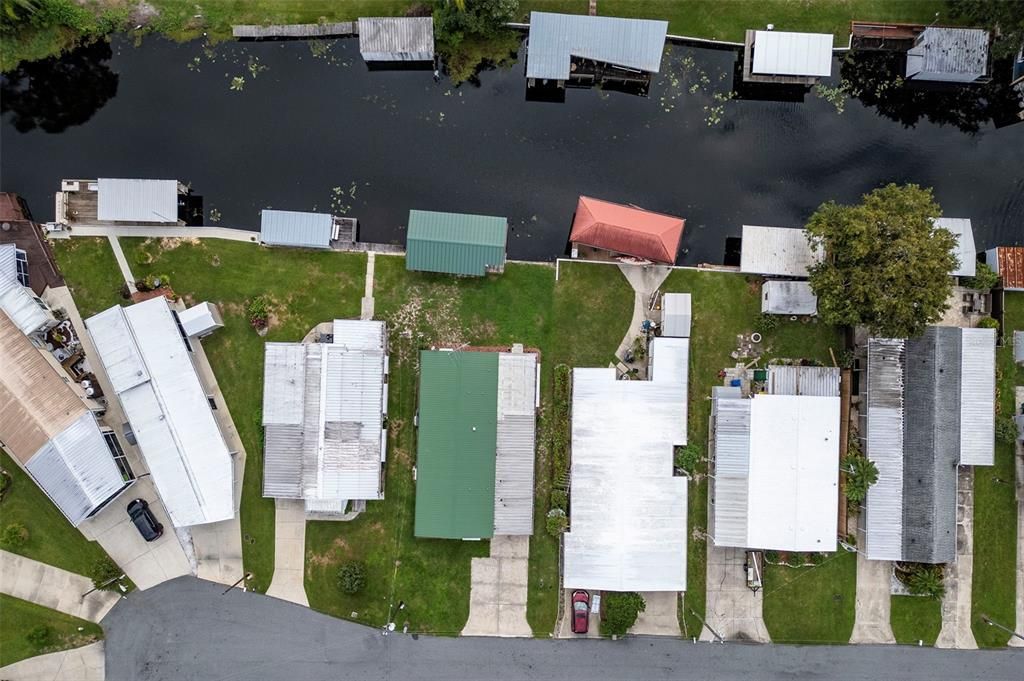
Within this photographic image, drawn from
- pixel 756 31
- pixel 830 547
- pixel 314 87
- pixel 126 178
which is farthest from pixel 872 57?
pixel 126 178

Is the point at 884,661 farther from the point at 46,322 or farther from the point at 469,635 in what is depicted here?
the point at 46,322

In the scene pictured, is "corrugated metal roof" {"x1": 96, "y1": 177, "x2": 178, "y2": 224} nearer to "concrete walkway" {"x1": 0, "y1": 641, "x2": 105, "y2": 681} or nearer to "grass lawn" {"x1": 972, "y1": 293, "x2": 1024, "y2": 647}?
"concrete walkway" {"x1": 0, "y1": 641, "x2": 105, "y2": 681}

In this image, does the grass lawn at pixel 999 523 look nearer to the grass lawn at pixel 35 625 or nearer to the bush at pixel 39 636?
the grass lawn at pixel 35 625

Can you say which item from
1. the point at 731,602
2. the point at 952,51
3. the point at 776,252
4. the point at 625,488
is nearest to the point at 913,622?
the point at 731,602

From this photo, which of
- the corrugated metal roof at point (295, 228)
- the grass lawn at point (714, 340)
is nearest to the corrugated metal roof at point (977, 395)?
the grass lawn at point (714, 340)

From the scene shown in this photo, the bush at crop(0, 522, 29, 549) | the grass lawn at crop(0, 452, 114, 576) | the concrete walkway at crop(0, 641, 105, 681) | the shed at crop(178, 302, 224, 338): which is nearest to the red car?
the shed at crop(178, 302, 224, 338)

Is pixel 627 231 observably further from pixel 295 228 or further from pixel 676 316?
pixel 295 228

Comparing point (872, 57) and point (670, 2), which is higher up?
point (670, 2)

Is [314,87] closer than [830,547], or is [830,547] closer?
[830,547]
